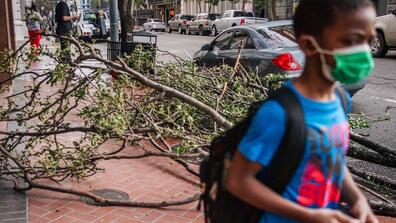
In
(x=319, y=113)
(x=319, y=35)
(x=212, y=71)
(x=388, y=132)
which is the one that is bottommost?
(x=388, y=132)

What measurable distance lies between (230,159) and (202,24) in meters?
37.9

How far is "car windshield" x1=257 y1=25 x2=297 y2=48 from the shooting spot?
8.13 m

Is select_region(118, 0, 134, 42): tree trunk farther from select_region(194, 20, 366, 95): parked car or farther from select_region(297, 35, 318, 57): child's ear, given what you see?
select_region(297, 35, 318, 57): child's ear

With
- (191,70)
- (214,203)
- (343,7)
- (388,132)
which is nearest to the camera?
(343,7)

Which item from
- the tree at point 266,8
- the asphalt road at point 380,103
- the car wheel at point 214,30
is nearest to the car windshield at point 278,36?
the asphalt road at point 380,103

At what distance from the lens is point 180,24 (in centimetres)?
4506

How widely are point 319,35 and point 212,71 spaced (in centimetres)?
Result: 461

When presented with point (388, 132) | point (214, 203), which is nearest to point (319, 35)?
point (214, 203)

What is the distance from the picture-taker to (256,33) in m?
8.59

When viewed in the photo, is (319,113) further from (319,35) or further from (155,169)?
(155,169)

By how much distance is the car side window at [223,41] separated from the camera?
9.51 metres

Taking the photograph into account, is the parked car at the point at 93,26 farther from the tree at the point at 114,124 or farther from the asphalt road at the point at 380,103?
the tree at the point at 114,124

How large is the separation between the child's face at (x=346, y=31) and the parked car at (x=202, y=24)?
36608 mm

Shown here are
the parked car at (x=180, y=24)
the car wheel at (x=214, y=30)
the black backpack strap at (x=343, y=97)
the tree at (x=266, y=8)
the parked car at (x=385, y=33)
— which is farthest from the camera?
the parked car at (x=180, y=24)
